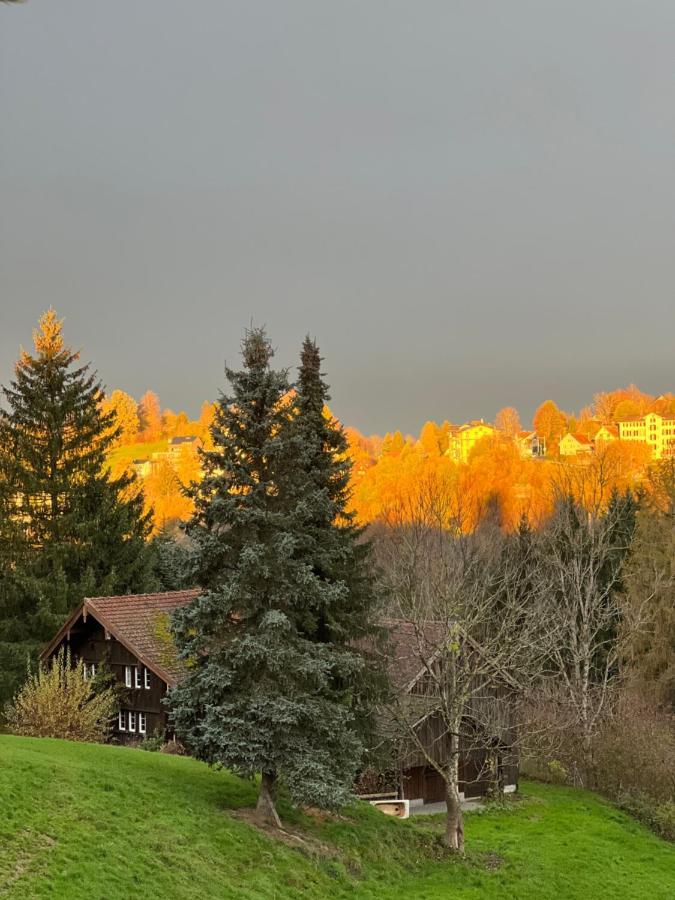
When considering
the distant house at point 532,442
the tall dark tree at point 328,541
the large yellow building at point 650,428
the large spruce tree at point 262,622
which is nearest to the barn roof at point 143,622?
the tall dark tree at point 328,541

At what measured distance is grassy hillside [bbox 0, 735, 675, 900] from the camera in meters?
15.6

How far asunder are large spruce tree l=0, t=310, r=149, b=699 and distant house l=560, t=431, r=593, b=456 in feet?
376

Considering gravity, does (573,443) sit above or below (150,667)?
above

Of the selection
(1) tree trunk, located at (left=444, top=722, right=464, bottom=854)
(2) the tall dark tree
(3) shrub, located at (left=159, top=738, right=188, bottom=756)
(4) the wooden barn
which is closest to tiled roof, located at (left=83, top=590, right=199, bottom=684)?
(3) shrub, located at (left=159, top=738, right=188, bottom=756)

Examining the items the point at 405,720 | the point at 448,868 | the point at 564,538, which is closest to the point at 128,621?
the point at 405,720

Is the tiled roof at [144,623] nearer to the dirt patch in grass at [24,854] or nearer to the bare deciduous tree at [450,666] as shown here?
the bare deciduous tree at [450,666]

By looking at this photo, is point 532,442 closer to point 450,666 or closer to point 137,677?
point 137,677

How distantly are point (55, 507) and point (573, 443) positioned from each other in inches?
4839

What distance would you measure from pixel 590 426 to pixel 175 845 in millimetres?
163577

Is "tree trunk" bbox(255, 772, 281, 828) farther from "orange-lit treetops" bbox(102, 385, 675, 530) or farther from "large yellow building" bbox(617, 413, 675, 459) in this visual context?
"large yellow building" bbox(617, 413, 675, 459)

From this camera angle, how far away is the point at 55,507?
138ft

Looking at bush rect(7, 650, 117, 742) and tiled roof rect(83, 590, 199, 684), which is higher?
tiled roof rect(83, 590, 199, 684)

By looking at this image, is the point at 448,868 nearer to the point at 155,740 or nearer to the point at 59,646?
the point at 155,740

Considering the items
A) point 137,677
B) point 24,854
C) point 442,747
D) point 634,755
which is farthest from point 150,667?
point 634,755
